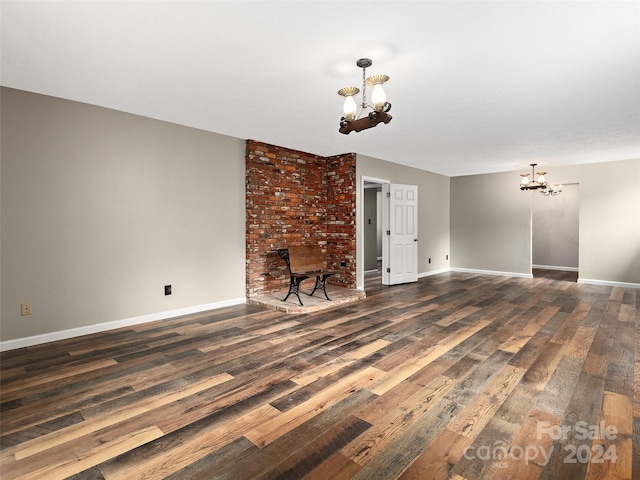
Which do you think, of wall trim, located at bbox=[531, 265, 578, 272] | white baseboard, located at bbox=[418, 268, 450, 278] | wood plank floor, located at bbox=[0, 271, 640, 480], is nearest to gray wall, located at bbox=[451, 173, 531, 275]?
white baseboard, located at bbox=[418, 268, 450, 278]

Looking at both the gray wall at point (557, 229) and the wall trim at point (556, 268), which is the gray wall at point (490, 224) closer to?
the gray wall at point (557, 229)

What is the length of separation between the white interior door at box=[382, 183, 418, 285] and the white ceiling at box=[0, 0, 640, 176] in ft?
7.73

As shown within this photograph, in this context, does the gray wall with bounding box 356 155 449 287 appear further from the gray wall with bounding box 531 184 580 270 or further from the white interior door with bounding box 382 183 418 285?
the gray wall with bounding box 531 184 580 270

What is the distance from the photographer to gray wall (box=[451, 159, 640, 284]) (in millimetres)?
6480

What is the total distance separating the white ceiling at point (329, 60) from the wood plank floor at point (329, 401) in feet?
8.18

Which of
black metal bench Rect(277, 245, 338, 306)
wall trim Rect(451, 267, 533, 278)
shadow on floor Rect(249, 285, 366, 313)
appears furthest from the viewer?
wall trim Rect(451, 267, 533, 278)

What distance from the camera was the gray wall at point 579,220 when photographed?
6480mm

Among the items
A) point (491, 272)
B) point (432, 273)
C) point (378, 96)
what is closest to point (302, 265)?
point (378, 96)

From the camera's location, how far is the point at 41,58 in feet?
8.71

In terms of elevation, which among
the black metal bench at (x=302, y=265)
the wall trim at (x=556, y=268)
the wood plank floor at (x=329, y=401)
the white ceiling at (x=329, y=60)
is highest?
the white ceiling at (x=329, y=60)

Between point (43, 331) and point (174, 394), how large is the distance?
2.05 meters

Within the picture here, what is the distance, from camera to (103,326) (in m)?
3.77

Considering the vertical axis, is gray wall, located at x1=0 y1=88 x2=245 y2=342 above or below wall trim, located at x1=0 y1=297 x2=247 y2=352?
above

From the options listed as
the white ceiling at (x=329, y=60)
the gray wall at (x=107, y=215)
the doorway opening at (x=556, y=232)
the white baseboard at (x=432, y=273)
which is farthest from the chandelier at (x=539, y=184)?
the gray wall at (x=107, y=215)
